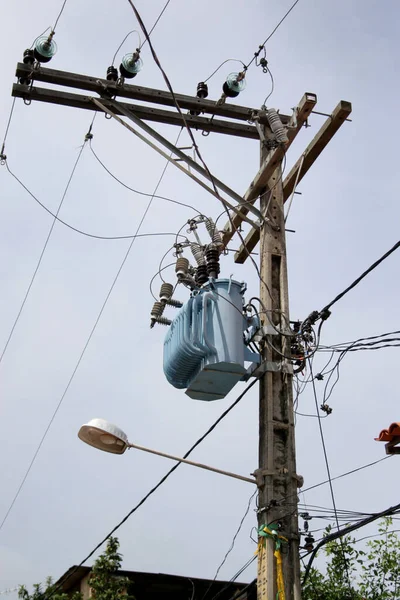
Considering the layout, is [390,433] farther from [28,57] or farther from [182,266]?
[28,57]

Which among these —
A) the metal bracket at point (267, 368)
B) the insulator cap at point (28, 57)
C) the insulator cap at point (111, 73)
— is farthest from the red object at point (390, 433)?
the insulator cap at point (28, 57)

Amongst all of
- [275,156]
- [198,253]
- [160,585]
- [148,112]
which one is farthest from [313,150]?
[160,585]

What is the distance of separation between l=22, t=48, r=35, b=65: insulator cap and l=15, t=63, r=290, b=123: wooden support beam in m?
0.05

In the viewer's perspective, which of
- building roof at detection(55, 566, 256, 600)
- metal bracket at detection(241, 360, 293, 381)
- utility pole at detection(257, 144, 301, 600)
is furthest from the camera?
building roof at detection(55, 566, 256, 600)

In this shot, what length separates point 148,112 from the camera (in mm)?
8734

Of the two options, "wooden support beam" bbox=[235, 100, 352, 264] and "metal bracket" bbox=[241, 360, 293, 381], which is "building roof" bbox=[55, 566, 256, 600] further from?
"metal bracket" bbox=[241, 360, 293, 381]

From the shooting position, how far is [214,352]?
7066 mm

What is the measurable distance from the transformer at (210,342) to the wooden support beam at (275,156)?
3.98ft

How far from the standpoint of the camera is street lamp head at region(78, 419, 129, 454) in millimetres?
7188

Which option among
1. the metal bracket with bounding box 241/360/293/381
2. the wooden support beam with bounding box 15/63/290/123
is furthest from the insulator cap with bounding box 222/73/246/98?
the metal bracket with bounding box 241/360/293/381

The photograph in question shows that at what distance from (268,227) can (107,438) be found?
2.79 metres

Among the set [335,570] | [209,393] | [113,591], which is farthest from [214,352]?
[113,591]

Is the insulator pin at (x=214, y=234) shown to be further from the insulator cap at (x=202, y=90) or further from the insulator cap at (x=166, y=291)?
the insulator cap at (x=202, y=90)

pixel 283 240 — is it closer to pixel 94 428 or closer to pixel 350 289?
pixel 350 289
